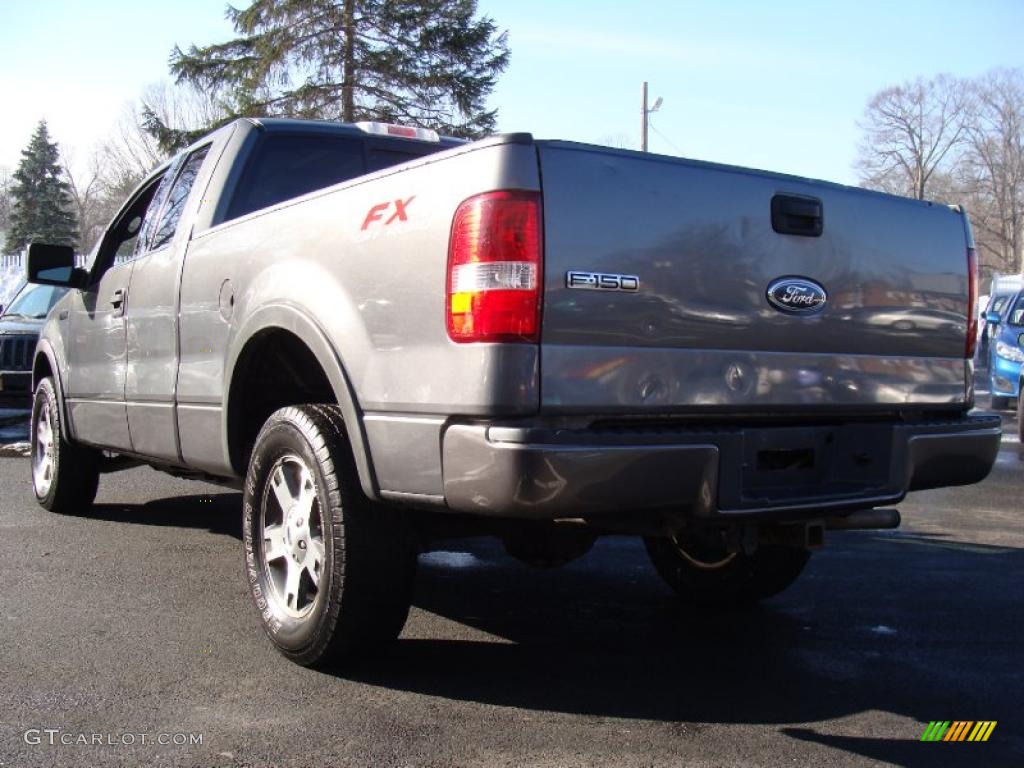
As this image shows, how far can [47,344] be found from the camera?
6.37 m

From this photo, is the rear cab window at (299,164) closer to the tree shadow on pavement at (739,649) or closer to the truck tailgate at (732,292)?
the tree shadow on pavement at (739,649)

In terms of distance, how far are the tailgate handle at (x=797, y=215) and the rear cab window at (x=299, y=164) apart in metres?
2.47

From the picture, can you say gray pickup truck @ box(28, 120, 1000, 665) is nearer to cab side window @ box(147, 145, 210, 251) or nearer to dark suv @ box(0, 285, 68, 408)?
cab side window @ box(147, 145, 210, 251)

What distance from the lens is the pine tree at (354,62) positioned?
2598 cm

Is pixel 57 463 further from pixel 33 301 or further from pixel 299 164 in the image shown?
pixel 33 301

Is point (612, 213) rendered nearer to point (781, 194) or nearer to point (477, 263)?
point (477, 263)

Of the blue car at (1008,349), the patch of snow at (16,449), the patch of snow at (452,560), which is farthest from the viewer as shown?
the blue car at (1008,349)

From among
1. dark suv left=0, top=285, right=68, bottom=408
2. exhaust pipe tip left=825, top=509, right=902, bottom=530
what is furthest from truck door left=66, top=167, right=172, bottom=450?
dark suv left=0, top=285, right=68, bottom=408

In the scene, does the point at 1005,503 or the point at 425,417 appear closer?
the point at 425,417

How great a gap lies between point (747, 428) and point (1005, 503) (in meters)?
5.29

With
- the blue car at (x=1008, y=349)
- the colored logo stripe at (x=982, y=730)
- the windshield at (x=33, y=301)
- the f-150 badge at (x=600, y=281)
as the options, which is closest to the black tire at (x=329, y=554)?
the f-150 badge at (x=600, y=281)

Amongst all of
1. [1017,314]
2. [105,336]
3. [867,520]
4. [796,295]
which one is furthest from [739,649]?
[1017,314]

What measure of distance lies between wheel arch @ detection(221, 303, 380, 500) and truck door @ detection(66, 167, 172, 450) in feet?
3.97

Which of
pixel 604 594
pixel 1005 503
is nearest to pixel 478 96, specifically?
pixel 1005 503
